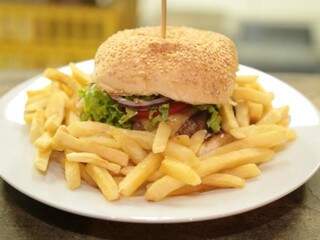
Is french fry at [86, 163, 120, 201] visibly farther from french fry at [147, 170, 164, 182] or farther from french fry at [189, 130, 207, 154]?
french fry at [189, 130, 207, 154]

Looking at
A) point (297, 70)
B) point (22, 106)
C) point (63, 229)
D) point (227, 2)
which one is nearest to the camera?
point (63, 229)

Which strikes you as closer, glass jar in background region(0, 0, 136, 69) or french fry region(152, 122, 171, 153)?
french fry region(152, 122, 171, 153)

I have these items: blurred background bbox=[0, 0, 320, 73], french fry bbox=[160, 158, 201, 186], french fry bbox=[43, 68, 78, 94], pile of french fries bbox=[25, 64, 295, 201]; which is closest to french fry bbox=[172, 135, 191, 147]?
pile of french fries bbox=[25, 64, 295, 201]

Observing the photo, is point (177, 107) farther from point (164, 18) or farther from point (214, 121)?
point (164, 18)

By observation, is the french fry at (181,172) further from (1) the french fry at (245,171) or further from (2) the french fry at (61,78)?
(2) the french fry at (61,78)

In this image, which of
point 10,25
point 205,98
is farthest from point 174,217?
point 10,25

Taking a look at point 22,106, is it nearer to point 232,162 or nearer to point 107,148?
point 107,148
